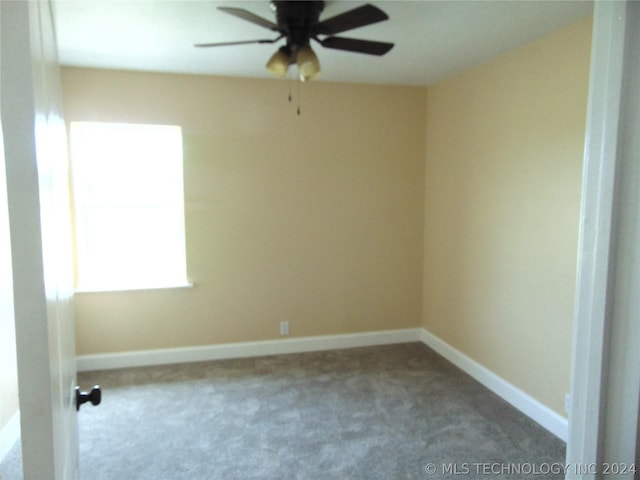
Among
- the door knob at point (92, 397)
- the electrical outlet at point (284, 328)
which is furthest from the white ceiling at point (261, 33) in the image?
the electrical outlet at point (284, 328)

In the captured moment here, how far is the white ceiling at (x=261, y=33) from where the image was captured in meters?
2.08

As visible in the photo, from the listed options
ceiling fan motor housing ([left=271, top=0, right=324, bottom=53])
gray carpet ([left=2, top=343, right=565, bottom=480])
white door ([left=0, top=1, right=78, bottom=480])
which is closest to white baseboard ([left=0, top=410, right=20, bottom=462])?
gray carpet ([left=2, top=343, right=565, bottom=480])

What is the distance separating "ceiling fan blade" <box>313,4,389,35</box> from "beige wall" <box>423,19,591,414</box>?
131 cm

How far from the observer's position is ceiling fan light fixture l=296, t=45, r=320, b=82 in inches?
79.6

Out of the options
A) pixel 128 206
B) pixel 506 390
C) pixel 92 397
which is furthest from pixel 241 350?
pixel 92 397

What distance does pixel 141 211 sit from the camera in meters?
3.39

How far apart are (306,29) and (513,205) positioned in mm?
1849

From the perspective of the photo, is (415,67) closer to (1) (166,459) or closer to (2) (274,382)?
(2) (274,382)

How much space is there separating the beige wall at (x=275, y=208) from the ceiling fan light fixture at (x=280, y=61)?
1.36m

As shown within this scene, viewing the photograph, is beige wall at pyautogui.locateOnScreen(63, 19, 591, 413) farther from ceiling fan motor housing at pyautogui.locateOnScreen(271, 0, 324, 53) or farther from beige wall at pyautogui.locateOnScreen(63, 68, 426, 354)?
ceiling fan motor housing at pyautogui.locateOnScreen(271, 0, 324, 53)

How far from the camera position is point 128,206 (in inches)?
132

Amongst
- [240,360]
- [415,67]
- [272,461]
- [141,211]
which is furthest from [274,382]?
[415,67]

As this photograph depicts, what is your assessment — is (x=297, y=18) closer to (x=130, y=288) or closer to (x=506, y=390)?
(x=130, y=288)

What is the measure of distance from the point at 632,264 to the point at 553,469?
86.7 inches
